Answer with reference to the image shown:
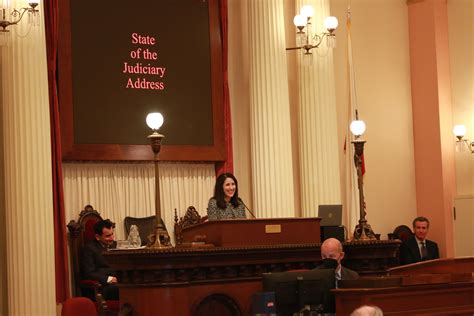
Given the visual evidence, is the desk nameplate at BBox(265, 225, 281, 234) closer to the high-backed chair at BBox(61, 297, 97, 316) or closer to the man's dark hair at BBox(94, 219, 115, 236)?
the high-backed chair at BBox(61, 297, 97, 316)

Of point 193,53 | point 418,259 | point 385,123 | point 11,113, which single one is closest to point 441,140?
point 385,123

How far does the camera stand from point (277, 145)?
42.3 ft

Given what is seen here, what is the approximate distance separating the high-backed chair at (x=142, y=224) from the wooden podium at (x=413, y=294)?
212 inches

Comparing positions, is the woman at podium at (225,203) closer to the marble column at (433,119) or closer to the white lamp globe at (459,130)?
the marble column at (433,119)

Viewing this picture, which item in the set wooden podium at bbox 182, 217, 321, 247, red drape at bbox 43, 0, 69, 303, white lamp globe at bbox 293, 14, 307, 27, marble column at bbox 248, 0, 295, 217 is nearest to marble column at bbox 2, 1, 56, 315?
red drape at bbox 43, 0, 69, 303

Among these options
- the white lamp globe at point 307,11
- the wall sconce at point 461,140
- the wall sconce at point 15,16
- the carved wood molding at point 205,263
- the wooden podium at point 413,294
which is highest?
the white lamp globe at point 307,11

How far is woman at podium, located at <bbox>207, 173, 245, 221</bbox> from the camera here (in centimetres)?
975

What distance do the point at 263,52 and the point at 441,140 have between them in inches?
134

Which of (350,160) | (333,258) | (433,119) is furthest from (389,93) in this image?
(333,258)

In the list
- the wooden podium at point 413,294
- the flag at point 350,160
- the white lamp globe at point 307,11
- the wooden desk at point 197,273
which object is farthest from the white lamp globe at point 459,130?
the wooden podium at point 413,294

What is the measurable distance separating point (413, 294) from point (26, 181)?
5.20m

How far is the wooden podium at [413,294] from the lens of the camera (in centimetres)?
686

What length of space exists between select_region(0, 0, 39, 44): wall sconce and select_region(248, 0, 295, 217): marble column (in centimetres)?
342

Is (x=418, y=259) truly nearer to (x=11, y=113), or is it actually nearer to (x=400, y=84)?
(x=400, y=84)
